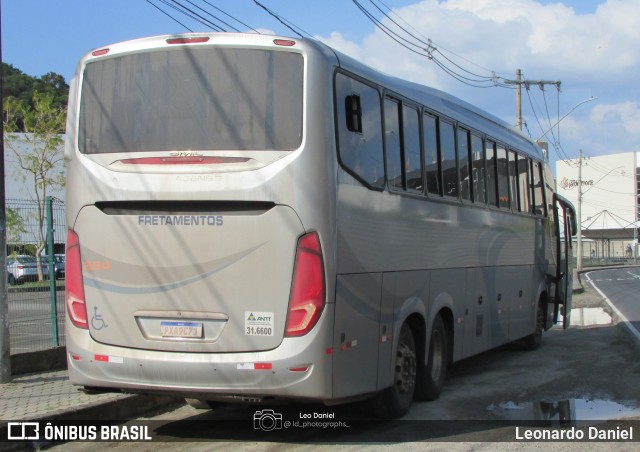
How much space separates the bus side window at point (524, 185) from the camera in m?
13.4

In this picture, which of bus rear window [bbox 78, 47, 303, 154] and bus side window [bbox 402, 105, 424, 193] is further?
bus side window [bbox 402, 105, 424, 193]

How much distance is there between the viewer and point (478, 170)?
11047 millimetres

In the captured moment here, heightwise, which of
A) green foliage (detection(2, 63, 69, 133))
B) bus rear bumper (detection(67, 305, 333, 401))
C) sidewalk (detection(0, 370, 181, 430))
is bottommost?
sidewalk (detection(0, 370, 181, 430))

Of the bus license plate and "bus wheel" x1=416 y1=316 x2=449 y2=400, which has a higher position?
the bus license plate

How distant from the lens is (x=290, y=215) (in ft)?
21.6

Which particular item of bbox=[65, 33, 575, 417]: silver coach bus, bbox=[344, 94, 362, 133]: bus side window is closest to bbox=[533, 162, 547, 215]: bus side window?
bbox=[65, 33, 575, 417]: silver coach bus

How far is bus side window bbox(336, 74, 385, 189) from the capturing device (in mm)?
7086

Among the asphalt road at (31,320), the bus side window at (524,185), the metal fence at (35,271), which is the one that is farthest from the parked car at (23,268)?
the bus side window at (524,185)

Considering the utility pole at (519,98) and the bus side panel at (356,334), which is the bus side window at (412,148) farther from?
the utility pole at (519,98)

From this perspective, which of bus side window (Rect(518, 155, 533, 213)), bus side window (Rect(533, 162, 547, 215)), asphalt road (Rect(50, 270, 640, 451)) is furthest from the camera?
bus side window (Rect(533, 162, 547, 215))

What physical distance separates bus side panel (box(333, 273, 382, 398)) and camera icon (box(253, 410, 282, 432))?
129 cm

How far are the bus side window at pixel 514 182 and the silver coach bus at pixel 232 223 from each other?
5197mm

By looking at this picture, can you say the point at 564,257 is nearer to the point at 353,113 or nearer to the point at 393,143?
the point at 393,143

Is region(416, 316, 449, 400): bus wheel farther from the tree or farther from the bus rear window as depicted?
the tree
